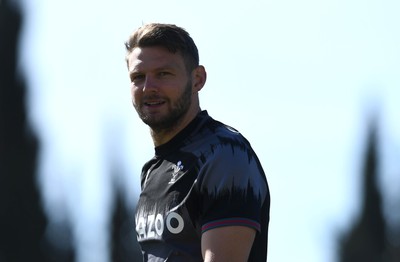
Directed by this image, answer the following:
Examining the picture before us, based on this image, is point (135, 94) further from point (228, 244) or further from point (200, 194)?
point (228, 244)

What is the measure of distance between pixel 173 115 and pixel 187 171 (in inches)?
12.7

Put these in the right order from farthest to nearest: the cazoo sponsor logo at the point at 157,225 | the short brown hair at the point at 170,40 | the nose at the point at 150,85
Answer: the short brown hair at the point at 170,40, the nose at the point at 150,85, the cazoo sponsor logo at the point at 157,225

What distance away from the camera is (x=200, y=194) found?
6.84 metres

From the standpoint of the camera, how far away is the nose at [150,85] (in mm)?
7055

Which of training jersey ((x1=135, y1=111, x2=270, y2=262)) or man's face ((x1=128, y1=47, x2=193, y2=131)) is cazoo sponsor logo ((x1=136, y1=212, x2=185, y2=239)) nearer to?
training jersey ((x1=135, y1=111, x2=270, y2=262))

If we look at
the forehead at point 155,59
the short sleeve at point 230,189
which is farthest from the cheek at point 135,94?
the short sleeve at point 230,189

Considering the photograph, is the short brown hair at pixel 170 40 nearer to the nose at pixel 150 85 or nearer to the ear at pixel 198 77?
the ear at pixel 198 77

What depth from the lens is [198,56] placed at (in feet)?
24.0

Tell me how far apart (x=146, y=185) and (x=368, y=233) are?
43.6 meters

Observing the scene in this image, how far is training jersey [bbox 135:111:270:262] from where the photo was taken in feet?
22.1

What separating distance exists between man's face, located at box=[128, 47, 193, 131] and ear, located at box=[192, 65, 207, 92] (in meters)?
0.07

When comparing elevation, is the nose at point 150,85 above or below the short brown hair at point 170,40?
below

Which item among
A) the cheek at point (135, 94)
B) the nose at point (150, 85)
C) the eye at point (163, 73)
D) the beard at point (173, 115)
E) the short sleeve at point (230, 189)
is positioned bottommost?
the short sleeve at point (230, 189)

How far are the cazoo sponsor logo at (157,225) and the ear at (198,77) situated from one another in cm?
71
